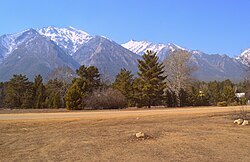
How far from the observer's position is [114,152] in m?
11.2

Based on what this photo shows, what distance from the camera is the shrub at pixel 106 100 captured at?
45.5 meters

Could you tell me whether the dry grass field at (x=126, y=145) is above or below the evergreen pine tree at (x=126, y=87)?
below

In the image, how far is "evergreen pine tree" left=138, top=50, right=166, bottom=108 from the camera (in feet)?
163

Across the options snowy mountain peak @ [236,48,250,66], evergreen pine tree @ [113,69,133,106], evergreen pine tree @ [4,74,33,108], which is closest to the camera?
snowy mountain peak @ [236,48,250,66]

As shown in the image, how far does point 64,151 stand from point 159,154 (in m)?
Result: 3.19

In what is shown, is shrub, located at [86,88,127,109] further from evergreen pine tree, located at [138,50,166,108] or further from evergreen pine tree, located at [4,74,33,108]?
evergreen pine tree, located at [4,74,33,108]

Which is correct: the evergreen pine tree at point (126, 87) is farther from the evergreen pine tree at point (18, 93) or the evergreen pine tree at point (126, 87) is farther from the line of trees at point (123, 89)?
the evergreen pine tree at point (18, 93)

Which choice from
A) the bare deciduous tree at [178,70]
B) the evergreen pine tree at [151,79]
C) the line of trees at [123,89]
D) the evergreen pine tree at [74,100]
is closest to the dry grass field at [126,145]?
the evergreen pine tree at [74,100]

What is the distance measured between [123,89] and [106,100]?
7036mm

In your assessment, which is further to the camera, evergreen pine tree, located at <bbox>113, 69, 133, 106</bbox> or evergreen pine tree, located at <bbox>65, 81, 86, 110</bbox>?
evergreen pine tree, located at <bbox>113, 69, 133, 106</bbox>


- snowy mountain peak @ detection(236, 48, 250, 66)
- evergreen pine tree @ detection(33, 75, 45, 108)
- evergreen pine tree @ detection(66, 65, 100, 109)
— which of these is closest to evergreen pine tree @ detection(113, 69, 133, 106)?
evergreen pine tree @ detection(66, 65, 100, 109)

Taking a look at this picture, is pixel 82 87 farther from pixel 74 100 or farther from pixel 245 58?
pixel 245 58

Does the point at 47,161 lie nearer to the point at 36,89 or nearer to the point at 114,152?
the point at 114,152

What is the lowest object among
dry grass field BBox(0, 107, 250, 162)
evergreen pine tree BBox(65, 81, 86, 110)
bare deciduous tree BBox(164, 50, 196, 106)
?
dry grass field BBox(0, 107, 250, 162)
